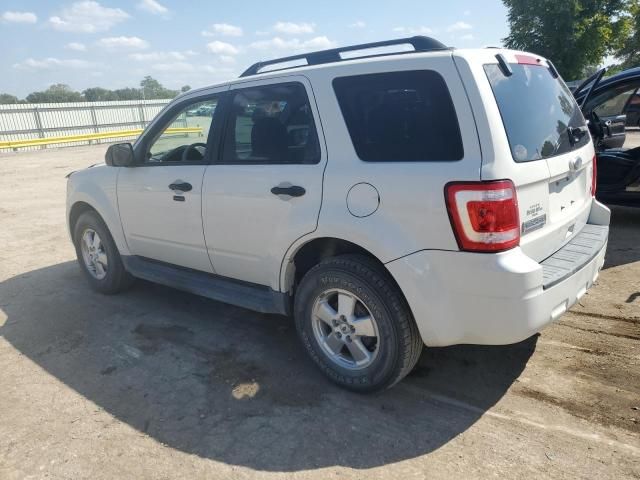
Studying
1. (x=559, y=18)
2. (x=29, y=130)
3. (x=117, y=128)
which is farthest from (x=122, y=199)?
(x=559, y=18)

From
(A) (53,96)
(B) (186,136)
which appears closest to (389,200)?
(B) (186,136)

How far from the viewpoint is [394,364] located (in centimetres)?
292

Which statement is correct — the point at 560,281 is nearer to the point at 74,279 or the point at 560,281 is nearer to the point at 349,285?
the point at 349,285

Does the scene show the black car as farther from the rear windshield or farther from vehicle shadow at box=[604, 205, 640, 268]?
the rear windshield

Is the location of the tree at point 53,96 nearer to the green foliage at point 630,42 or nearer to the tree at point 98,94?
the tree at point 98,94

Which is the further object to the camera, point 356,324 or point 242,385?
point 242,385

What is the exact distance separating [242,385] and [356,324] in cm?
91

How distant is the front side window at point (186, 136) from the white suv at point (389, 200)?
3 cm

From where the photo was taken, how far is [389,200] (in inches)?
107

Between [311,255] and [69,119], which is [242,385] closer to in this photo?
[311,255]

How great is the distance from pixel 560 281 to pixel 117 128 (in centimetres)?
3211

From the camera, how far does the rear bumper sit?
2484mm

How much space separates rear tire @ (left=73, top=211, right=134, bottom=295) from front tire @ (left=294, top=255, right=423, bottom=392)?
2.42 meters

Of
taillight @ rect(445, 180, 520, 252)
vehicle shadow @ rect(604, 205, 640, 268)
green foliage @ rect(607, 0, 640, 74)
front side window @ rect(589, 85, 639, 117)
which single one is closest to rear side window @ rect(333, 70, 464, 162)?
taillight @ rect(445, 180, 520, 252)
